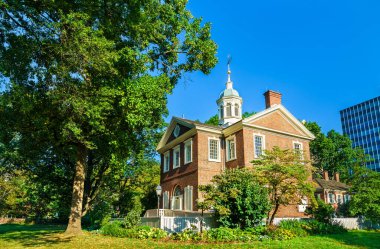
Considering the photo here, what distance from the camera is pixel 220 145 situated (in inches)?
998

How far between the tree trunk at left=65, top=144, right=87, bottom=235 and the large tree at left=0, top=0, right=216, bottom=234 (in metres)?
0.06

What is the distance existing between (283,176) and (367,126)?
124 m

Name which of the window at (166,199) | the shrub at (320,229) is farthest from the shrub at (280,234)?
the window at (166,199)

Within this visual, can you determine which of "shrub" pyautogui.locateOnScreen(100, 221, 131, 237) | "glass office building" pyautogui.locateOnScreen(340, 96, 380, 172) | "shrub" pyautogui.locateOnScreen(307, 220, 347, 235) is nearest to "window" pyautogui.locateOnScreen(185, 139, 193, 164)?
"shrub" pyautogui.locateOnScreen(100, 221, 131, 237)

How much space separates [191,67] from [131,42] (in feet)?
15.1

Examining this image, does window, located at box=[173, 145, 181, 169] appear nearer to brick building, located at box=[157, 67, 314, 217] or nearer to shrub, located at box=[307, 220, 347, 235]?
brick building, located at box=[157, 67, 314, 217]

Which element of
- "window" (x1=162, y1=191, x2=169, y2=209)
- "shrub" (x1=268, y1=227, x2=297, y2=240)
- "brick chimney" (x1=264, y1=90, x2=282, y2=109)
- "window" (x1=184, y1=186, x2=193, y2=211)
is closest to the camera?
"shrub" (x1=268, y1=227, x2=297, y2=240)

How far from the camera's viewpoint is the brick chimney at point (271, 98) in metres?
27.1

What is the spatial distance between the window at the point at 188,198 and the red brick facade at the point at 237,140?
0.34m

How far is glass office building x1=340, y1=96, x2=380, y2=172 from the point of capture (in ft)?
390

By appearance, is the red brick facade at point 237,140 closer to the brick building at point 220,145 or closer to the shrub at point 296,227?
the brick building at point 220,145

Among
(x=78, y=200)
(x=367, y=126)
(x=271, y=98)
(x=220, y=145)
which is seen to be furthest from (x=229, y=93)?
(x=367, y=126)

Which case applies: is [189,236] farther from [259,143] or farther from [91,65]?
[259,143]

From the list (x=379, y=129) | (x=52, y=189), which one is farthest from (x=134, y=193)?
(x=379, y=129)
